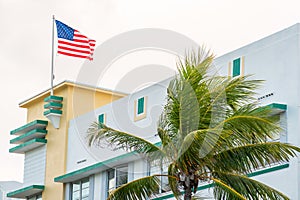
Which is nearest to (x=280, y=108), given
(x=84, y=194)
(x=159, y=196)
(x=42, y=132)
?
(x=159, y=196)

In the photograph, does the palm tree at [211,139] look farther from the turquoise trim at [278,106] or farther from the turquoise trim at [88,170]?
the turquoise trim at [88,170]

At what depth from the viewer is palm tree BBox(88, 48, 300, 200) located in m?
20.6

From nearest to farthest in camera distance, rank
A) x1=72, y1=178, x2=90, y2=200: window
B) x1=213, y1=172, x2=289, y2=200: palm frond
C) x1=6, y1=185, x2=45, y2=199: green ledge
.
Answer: x1=213, y1=172, x2=289, y2=200: palm frond, x1=72, y1=178, x2=90, y2=200: window, x1=6, y1=185, x2=45, y2=199: green ledge

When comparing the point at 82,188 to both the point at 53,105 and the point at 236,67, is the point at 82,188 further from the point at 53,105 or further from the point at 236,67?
the point at 236,67

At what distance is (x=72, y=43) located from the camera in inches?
1487

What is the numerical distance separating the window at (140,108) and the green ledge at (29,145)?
7.62 m

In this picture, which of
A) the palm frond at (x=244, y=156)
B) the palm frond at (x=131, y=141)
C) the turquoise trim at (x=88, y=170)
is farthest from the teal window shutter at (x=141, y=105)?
the palm frond at (x=244, y=156)

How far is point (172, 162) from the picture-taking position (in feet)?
69.7

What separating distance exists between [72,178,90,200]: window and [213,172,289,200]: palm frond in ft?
51.3

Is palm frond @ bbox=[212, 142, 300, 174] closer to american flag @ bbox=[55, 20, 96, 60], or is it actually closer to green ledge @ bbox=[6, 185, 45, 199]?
american flag @ bbox=[55, 20, 96, 60]

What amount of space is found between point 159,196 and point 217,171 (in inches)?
394

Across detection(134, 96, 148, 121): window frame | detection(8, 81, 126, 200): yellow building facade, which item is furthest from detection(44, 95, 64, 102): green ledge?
detection(134, 96, 148, 121): window frame

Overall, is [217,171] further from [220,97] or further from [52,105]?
[52,105]

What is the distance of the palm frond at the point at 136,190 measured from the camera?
21859 mm
